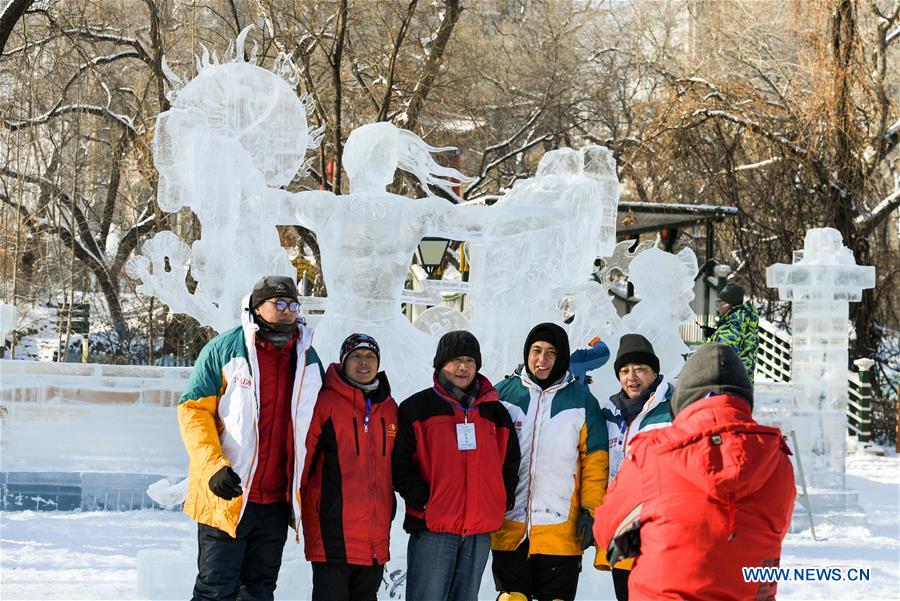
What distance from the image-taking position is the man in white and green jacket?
4.04m

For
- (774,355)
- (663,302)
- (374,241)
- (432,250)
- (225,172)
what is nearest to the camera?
(225,172)

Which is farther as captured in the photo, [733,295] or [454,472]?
[733,295]

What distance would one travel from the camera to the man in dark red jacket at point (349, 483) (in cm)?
384

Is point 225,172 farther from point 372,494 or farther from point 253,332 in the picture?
point 372,494

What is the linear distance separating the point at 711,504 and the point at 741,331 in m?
4.48

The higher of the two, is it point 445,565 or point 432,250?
point 432,250

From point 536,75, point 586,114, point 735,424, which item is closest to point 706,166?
point 536,75

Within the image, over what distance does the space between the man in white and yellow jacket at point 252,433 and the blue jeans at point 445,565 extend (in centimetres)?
52

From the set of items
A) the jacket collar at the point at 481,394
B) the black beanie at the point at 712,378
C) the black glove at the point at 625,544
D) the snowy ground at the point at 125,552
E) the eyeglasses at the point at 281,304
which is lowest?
the snowy ground at the point at 125,552

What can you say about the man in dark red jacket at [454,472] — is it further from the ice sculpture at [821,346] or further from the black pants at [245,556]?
the ice sculpture at [821,346]

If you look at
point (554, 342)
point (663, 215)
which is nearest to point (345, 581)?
point (554, 342)

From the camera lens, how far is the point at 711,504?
2.56 m

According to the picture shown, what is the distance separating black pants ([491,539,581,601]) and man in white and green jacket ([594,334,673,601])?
0.42 feet

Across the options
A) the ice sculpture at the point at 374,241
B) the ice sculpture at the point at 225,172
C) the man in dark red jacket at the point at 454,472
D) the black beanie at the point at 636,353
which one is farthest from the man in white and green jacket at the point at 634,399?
the ice sculpture at the point at 225,172
